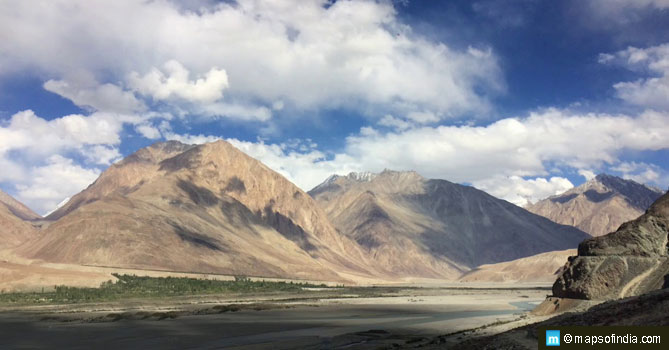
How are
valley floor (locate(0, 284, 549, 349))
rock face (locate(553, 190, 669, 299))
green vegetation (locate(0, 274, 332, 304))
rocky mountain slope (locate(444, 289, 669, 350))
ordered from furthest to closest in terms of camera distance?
Answer: 1. green vegetation (locate(0, 274, 332, 304))
2. rock face (locate(553, 190, 669, 299))
3. valley floor (locate(0, 284, 549, 349))
4. rocky mountain slope (locate(444, 289, 669, 350))

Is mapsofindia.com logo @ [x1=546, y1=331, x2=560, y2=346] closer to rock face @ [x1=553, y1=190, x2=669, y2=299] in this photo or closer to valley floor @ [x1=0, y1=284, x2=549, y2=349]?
valley floor @ [x1=0, y1=284, x2=549, y2=349]

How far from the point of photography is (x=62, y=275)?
8919cm

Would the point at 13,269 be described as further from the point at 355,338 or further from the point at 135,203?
the point at 135,203

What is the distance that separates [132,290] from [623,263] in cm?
7509

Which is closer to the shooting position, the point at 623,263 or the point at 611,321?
the point at 611,321

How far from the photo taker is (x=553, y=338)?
16047 mm

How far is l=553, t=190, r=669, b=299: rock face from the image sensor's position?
114 ft

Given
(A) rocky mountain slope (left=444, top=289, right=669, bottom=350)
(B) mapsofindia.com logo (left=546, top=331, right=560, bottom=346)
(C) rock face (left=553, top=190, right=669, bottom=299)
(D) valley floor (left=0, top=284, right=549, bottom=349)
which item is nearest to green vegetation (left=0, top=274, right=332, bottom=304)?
(D) valley floor (left=0, top=284, right=549, bottom=349)

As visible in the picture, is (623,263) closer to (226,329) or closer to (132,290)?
(226,329)

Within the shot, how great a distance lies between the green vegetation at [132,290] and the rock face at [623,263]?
60.0 meters

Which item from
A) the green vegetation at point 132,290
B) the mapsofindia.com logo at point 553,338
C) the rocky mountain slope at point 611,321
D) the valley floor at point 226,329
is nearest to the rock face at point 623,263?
the valley floor at point 226,329

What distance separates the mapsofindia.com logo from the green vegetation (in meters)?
67.8

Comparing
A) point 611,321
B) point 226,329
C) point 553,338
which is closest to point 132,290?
point 226,329

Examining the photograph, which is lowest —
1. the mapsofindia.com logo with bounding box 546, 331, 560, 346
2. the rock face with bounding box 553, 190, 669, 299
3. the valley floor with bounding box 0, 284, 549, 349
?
the valley floor with bounding box 0, 284, 549, 349
